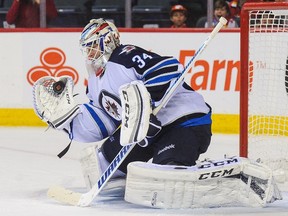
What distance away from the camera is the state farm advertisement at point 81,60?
251 inches

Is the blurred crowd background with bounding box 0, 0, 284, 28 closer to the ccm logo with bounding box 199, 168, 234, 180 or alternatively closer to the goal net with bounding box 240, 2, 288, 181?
the goal net with bounding box 240, 2, 288, 181

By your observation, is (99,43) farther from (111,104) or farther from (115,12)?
(115,12)

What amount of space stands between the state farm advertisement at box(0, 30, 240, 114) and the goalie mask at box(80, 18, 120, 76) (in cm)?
242

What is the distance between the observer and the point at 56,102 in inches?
159

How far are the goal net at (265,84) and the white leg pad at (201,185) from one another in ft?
1.35

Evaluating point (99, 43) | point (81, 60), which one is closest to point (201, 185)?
point (99, 43)

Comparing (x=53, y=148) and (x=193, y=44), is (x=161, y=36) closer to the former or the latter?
(x=193, y=44)

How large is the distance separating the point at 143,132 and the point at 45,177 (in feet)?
3.71

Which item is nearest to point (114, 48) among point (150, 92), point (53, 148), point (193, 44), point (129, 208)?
point (150, 92)

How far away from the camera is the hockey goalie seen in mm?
3658

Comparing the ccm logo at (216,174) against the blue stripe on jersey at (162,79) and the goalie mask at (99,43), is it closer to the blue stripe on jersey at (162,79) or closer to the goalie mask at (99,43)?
the blue stripe on jersey at (162,79)

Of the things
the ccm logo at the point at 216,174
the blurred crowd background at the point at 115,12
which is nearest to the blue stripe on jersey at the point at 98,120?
the ccm logo at the point at 216,174

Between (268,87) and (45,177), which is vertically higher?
(268,87)

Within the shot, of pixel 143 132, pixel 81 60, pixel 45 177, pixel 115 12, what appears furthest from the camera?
pixel 115 12
